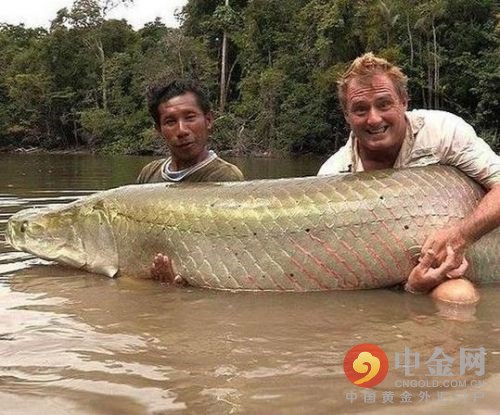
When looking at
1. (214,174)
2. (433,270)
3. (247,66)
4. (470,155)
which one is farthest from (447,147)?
(247,66)

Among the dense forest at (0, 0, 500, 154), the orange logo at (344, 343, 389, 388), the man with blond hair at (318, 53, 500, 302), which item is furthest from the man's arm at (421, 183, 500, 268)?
the dense forest at (0, 0, 500, 154)

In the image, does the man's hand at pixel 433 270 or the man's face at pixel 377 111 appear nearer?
the man's hand at pixel 433 270

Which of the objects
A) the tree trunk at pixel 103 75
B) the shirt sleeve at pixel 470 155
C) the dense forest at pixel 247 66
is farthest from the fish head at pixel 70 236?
the tree trunk at pixel 103 75

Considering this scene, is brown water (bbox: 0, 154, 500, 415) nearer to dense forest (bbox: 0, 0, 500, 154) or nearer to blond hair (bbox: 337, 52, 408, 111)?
blond hair (bbox: 337, 52, 408, 111)

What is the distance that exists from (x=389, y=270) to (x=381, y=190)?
432 mm

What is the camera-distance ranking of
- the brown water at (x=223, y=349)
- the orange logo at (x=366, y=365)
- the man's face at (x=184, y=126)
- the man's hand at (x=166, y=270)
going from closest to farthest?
1. the brown water at (x=223, y=349)
2. the orange logo at (x=366, y=365)
3. the man's hand at (x=166, y=270)
4. the man's face at (x=184, y=126)

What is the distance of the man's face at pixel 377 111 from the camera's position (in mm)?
3461

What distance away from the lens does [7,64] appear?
47094 mm

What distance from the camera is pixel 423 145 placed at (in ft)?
11.7

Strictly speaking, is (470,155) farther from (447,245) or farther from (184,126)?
(184,126)

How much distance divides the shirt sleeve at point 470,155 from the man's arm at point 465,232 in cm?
20

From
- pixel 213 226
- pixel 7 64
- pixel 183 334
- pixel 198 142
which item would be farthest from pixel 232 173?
pixel 7 64

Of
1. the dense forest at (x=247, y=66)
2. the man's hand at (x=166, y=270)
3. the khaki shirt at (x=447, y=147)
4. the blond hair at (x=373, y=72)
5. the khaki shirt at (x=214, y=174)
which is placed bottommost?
the man's hand at (x=166, y=270)

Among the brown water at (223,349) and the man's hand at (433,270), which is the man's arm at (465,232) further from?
the brown water at (223,349)
